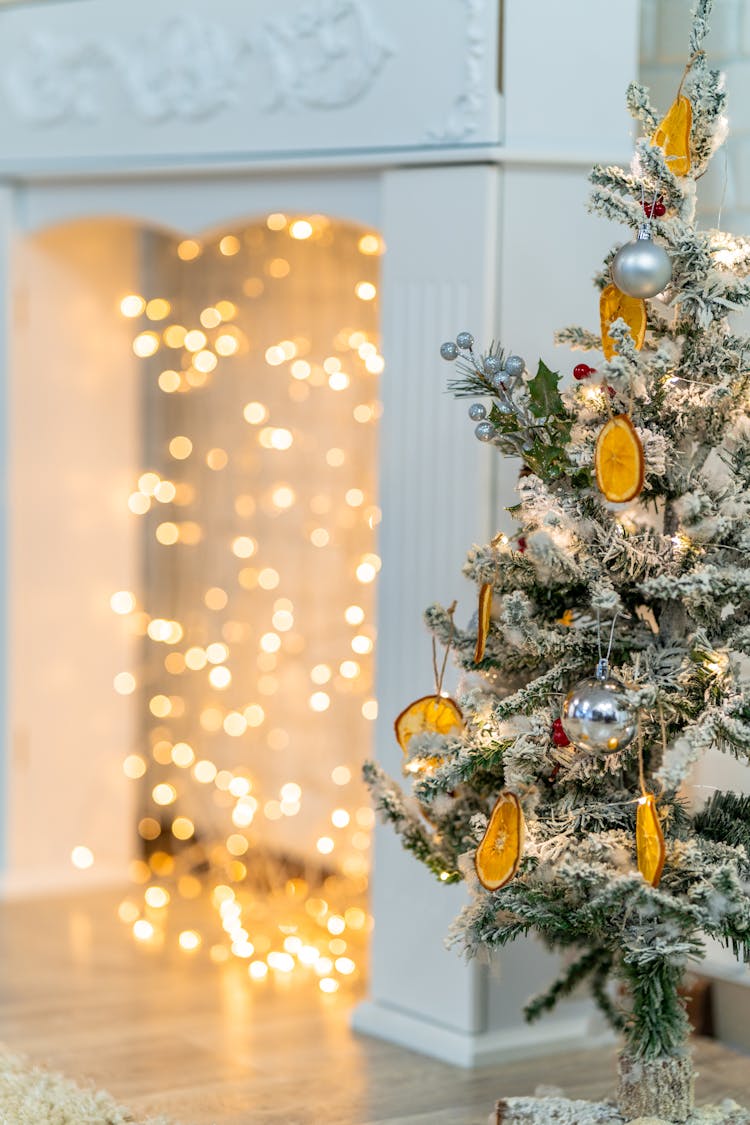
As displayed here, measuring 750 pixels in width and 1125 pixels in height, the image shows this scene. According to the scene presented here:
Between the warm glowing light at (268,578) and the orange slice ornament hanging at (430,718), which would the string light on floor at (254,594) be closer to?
the warm glowing light at (268,578)

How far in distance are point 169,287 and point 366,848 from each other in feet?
5.20

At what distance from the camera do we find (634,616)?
2.83 metres

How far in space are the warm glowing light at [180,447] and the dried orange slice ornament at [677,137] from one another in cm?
226

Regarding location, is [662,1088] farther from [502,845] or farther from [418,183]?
[418,183]

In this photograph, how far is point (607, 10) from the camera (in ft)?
11.0

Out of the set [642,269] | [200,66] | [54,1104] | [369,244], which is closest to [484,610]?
[642,269]

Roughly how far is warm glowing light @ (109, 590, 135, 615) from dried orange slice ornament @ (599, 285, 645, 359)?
2196 millimetres

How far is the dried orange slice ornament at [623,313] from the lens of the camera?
2.73 meters

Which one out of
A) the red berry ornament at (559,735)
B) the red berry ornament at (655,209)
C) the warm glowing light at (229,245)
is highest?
the warm glowing light at (229,245)

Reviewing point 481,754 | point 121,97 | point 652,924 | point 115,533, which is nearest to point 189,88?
point 121,97

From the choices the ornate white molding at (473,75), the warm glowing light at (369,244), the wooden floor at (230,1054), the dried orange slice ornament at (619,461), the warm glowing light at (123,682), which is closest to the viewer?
the dried orange slice ornament at (619,461)

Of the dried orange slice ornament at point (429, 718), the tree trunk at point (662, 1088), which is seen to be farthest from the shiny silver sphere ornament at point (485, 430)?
the tree trunk at point (662, 1088)

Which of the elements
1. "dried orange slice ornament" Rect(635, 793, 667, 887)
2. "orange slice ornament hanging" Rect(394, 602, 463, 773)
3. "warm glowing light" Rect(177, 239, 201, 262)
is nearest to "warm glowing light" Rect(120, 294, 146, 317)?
"warm glowing light" Rect(177, 239, 201, 262)

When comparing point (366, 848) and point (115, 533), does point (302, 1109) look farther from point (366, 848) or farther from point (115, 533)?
point (115, 533)
